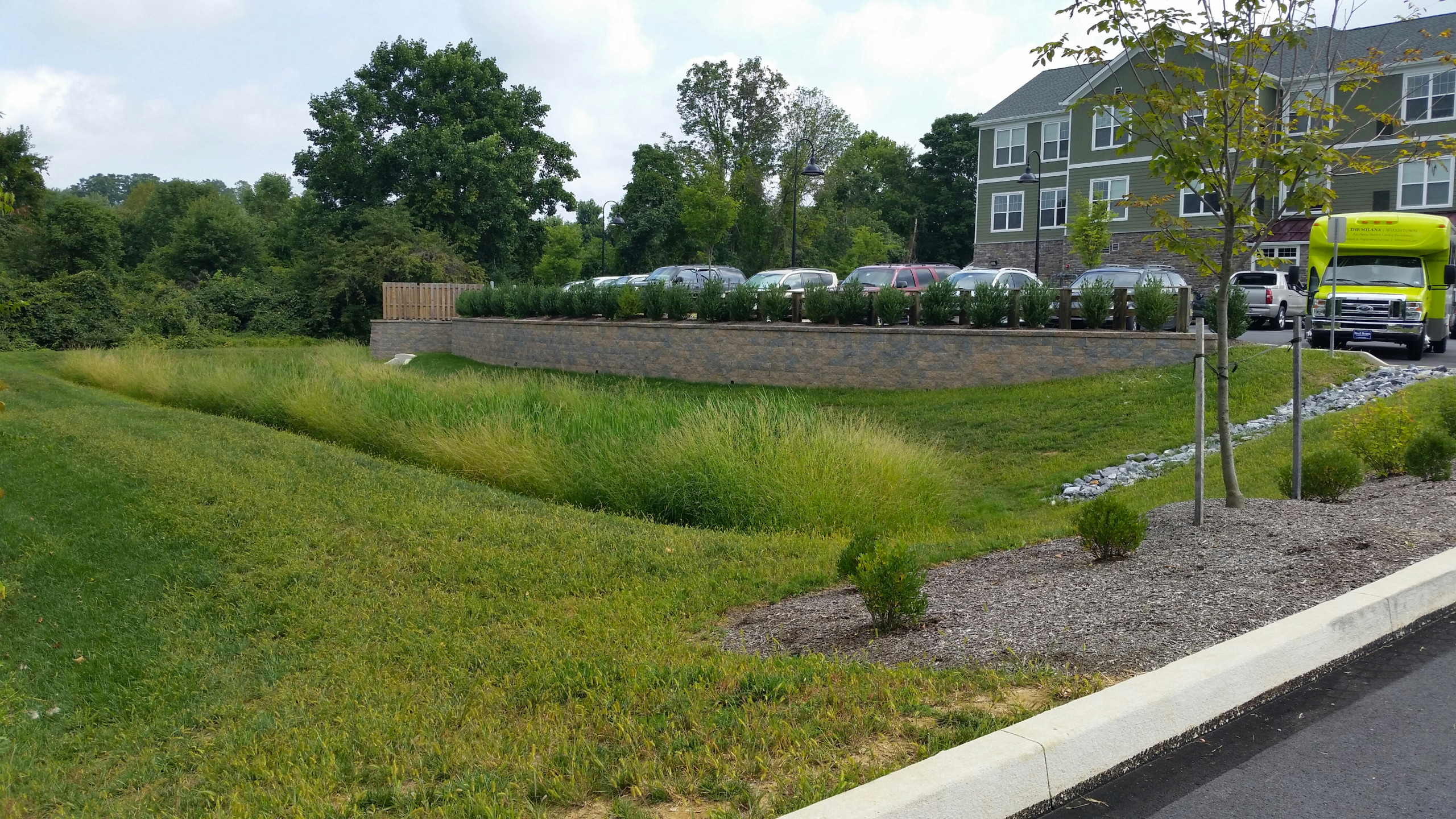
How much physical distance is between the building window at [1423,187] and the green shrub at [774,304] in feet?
83.4

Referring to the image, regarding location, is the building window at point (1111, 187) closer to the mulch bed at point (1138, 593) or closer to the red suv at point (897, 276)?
the red suv at point (897, 276)

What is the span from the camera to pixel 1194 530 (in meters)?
7.68

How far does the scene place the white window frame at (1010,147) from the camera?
49.6 m

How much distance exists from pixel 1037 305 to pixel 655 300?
10.3 m

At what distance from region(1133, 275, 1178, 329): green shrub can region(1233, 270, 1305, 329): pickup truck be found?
11.6m

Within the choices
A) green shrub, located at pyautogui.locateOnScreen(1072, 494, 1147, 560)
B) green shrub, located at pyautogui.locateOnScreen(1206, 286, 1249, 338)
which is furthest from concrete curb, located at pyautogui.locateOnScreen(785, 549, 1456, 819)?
green shrub, located at pyautogui.locateOnScreen(1206, 286, 1249, 338)

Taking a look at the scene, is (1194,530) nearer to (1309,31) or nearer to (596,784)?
(1309,31)

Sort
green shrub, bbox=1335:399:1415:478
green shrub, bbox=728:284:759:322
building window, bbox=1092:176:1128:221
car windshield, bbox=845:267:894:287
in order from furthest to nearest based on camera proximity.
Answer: building window, bbox=1092:176:1128:221 < car windshield, bbox=845:267:894:287 < green shrub, bbox=728:284:759:322 < green shrub, bbox=1335:399:1415:478

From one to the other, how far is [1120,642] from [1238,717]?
72 cm

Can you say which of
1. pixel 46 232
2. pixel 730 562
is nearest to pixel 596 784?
pixel 730 562

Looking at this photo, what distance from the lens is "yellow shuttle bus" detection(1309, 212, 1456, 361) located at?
21.4 metres

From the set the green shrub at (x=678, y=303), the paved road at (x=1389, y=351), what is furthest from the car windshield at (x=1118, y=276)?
the green shrub at (x=678, y=303)

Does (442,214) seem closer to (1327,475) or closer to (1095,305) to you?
(1095,305)

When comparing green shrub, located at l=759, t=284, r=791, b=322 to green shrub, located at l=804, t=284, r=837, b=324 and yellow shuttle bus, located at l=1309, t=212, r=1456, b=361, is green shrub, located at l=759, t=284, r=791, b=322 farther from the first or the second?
yellow shuttle bus, located at l=1309, t=212, r=1456, b=361
